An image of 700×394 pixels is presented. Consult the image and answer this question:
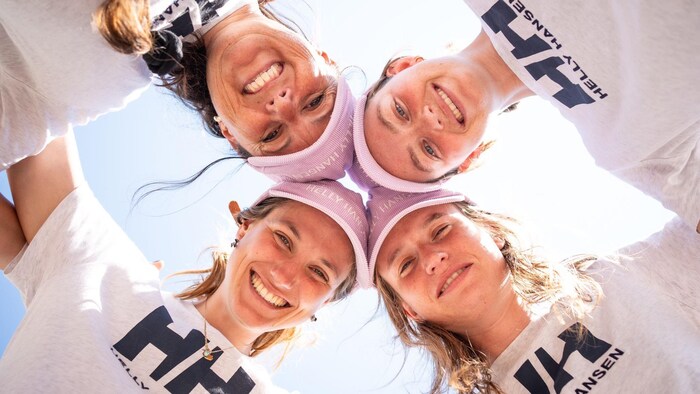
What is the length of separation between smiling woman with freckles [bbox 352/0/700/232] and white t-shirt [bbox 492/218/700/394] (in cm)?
31

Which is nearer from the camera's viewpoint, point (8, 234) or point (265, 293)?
point (8, 234)

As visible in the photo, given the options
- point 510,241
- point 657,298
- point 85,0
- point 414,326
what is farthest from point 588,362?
point 85,0

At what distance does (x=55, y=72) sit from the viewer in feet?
5.15

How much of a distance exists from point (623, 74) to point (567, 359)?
1.26 m

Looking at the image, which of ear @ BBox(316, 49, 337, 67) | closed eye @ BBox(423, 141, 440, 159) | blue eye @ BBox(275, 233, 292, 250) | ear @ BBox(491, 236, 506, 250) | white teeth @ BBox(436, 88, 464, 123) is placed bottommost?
ear @ BBox(491, 236, 506, 250)

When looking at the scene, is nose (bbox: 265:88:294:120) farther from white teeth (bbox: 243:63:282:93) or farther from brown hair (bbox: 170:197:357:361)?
brown hair (bbox: 170:197:357:361)

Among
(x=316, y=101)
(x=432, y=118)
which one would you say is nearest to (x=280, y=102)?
(x=316, y=101)

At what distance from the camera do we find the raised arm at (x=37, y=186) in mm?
2031

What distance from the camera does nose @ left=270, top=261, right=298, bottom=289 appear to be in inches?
86.2

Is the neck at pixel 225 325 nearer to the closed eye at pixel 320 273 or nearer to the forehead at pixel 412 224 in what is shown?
the closed eye at pixel 320 273

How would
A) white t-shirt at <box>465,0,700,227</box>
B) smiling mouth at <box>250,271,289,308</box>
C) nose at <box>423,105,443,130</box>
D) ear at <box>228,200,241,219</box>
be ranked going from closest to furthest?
1. white t-shirt at <box>465,0,700,227</box>
2. nose at <box>423,105,443,130</box>
3. smiling mouth at <box>250,271,289,308</box>
4. ear at <box>228,200,241,219</box>

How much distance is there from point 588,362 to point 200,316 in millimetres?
1802

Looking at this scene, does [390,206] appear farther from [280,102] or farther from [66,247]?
[66,247]

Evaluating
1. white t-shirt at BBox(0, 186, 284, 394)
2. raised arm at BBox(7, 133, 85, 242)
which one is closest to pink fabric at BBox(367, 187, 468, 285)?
white t-shirt at BBox(0, 186, 284, 394)
